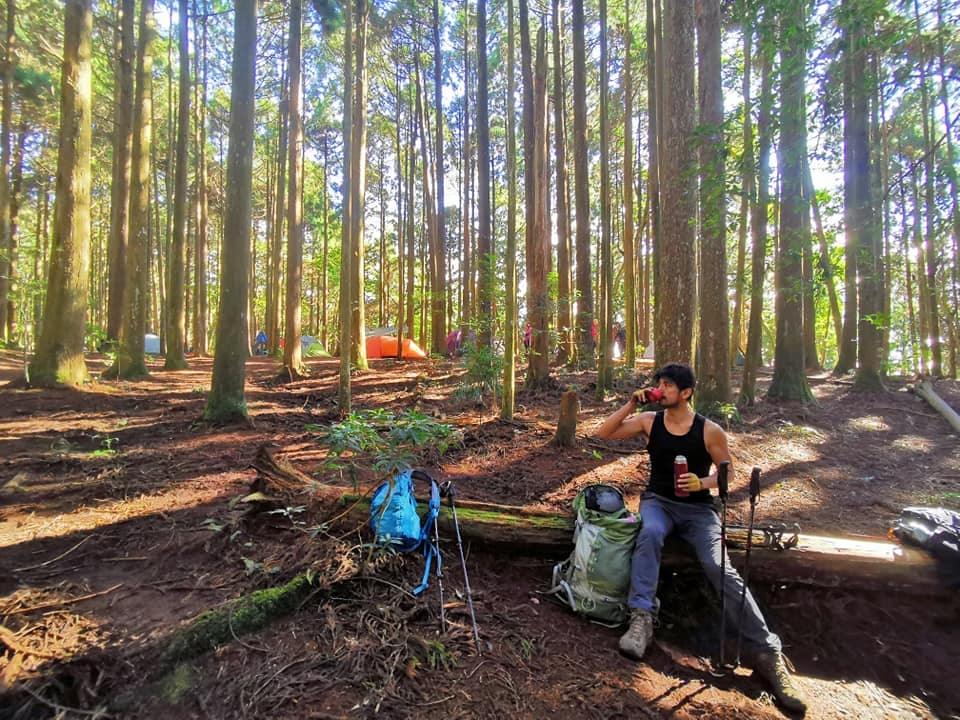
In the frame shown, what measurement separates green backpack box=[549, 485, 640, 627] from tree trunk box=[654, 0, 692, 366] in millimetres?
3596

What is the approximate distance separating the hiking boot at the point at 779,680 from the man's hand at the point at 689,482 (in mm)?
935

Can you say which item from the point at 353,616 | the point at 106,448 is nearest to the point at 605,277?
the point at 353,616

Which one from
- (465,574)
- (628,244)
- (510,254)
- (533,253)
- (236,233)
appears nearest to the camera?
(465,574)

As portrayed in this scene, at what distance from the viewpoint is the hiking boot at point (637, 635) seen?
8.58 ft

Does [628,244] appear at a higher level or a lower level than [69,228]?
higher

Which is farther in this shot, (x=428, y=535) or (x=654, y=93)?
(x=654, y=93)

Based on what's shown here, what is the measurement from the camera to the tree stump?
19.3 feet

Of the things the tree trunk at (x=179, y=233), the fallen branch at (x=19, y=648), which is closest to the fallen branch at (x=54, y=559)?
the fallen branch at (x=19, y=648)

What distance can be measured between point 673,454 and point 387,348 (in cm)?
1596

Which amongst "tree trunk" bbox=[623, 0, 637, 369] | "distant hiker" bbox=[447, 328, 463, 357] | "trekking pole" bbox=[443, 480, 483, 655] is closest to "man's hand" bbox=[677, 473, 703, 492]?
"trekking pole" bbox=[443, 480, 483, 655]

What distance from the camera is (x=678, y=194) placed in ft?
19.5

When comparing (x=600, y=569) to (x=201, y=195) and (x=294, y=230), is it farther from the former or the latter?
(x=201, y=195)

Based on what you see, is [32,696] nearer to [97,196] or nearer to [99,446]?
[99,446]

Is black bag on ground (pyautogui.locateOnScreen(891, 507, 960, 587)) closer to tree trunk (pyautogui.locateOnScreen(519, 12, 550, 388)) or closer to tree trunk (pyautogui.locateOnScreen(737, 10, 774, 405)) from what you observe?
tree trunk (pyautogui.locateOnScreen(737, 10, 774, 405))
